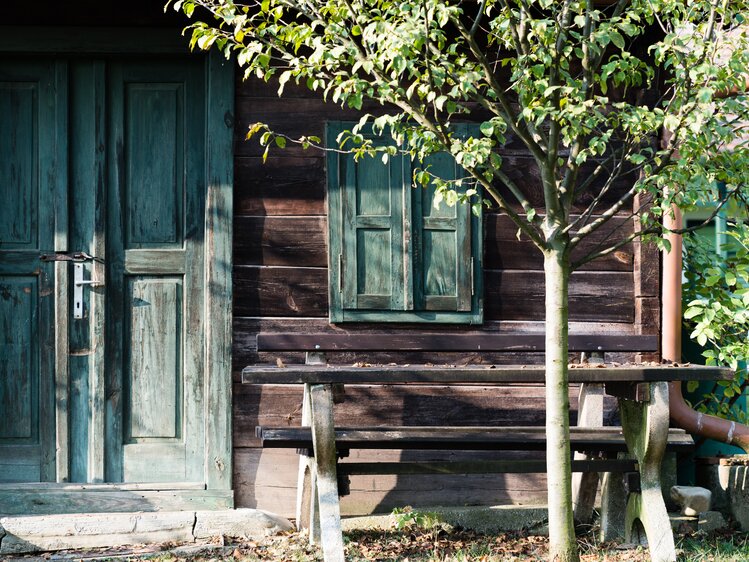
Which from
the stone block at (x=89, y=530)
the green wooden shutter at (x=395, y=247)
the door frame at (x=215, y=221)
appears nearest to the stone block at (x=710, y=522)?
the green wooden shutter at (x=395, y=247)

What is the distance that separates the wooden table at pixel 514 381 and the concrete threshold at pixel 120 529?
84 centimetres

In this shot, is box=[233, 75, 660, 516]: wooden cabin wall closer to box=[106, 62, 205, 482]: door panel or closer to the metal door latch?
box=[106, 62, 205, 482]: door panel

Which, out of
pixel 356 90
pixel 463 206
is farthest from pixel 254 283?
pixel 356 90

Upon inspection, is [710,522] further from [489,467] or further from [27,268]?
[27,268]

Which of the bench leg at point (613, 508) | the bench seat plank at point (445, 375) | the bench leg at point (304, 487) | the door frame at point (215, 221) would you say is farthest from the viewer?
the door frame at point (215, 221)

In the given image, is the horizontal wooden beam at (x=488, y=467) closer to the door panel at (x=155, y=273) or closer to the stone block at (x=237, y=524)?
the stone block at (x=237, y=524)

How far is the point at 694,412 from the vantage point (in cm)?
537

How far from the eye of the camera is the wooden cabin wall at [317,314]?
5.23 m

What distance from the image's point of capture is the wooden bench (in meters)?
4.14

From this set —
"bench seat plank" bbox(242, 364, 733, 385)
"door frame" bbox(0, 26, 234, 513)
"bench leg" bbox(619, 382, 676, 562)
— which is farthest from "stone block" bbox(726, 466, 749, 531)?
"door frame" bbox(0, 26, 234, 513)

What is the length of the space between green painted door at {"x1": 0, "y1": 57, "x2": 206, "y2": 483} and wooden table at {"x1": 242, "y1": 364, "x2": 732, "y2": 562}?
4.24 feet

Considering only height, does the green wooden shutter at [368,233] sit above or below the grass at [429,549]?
above

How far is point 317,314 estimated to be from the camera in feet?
17.3

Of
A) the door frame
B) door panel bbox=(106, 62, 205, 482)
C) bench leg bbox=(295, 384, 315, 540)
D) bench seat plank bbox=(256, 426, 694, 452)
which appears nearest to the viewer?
bench seat plank bbox=(256, 426, 694, 452)
